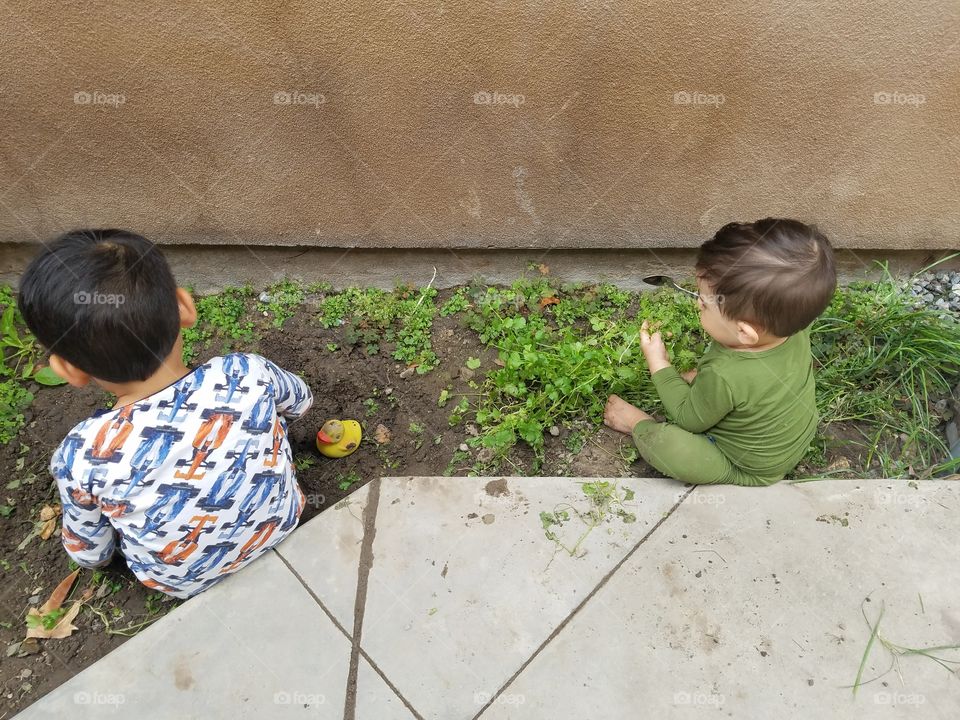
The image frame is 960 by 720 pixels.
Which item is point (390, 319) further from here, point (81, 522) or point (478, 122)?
point (81, 522)

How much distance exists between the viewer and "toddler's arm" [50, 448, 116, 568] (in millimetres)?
1674

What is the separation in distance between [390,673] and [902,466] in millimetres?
2194

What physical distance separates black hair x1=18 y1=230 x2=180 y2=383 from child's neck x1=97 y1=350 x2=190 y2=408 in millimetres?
A: 31

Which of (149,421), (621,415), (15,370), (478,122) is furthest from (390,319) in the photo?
(15,370)

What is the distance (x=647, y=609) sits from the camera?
1905mm

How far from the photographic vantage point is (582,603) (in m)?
1.92

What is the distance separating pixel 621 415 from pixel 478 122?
1.36m

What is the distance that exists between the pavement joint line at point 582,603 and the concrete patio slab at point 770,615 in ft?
0.04

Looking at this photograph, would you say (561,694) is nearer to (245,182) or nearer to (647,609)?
(647,609)

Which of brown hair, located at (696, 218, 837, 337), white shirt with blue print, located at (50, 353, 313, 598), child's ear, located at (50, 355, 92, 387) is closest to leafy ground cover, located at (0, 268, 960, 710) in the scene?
white shirt with blue print, located at (50, 353, 313, 598)

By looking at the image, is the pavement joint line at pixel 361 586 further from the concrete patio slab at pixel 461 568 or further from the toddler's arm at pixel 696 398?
the toddler's arm at pixel 696 398

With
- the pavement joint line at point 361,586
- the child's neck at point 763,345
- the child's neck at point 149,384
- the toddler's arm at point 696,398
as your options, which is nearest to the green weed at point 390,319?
the pavement joint line at point 361,586

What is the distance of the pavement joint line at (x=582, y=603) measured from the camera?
1.77 m

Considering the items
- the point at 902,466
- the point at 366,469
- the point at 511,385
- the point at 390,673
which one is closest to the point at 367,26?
the point at 511,385
